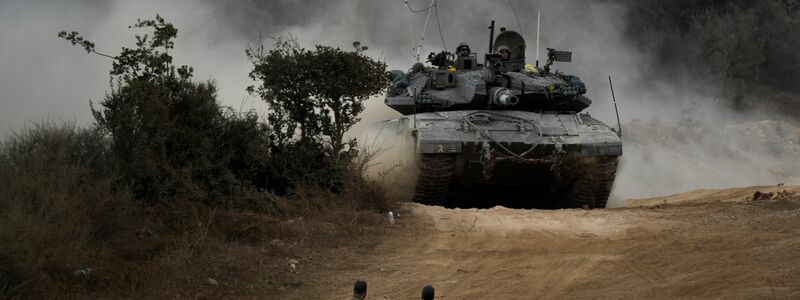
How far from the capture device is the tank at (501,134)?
13359mm

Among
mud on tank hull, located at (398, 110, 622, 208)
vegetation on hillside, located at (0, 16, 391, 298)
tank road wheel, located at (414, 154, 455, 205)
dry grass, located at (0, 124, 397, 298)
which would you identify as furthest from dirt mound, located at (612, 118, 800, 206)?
dry grass, located at (0, 124, 397, 298)

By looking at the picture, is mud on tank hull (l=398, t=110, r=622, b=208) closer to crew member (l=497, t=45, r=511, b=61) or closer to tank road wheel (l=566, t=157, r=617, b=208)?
tank road wheel (l=566, t=157, r=617, b=208)

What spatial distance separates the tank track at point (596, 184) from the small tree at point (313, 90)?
313 centimetres

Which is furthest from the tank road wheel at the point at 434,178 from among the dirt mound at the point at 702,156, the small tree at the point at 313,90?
the dirt mound at the point at 702,156

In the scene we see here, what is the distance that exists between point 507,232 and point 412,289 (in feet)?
9.22

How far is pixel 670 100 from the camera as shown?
32.7m

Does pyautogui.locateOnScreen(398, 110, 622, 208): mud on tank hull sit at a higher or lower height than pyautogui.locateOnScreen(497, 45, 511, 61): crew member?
lower

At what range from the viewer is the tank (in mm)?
13359

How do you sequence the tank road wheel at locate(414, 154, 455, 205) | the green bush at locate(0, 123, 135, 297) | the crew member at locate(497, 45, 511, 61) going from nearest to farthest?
1. the green bush at locate(0, 123, 135, 297)
2. the tank road wheel at locate(414, 154, 455, 205)
3. the crew member at locate(497, 45, 511, 61)

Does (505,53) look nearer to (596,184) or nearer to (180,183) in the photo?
(596,184)

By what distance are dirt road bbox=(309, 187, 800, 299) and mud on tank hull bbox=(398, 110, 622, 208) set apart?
43.8 inches

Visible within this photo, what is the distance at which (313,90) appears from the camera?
1287 cm

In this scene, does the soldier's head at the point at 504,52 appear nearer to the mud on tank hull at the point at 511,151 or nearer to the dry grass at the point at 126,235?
the mud on tank hull at the point at 511,151

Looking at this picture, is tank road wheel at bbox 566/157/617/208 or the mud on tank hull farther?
tank road wheel at bbox 566/157/617/208
